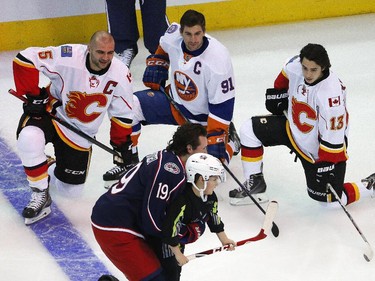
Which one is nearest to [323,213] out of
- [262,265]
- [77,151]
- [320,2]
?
[262,265]

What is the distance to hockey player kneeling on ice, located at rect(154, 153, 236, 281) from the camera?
10.4ft

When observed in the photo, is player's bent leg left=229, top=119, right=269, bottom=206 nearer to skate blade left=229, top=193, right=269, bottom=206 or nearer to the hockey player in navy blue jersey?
skate blade left=229, top=193, right=269, bottom=206

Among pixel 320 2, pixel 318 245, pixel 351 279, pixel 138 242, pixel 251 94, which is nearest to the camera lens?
pixel 138 242

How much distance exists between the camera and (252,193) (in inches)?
180

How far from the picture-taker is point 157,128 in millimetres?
5523

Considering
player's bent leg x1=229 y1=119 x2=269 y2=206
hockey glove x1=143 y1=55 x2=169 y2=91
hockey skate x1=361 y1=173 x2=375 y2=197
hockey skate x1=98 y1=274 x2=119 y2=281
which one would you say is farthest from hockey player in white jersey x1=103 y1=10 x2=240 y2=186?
hockey skate x1=98 y1=274 x2=119 y2=281

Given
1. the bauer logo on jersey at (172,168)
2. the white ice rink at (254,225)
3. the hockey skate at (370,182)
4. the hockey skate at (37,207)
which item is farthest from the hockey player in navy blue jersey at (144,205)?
the hockey skate at (370,182)

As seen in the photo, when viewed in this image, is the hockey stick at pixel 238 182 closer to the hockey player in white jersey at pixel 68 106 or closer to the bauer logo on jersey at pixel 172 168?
the hockey player in white jersey at pixel 68 106

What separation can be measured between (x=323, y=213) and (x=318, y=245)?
31 cm

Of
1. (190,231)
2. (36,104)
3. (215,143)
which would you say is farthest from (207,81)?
(190,231)

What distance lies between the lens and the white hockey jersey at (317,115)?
4176 mm

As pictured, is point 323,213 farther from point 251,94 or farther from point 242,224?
point 251,94

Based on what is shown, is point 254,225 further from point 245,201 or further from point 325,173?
point 325,173

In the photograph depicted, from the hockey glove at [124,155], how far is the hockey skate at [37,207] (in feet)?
1.36
